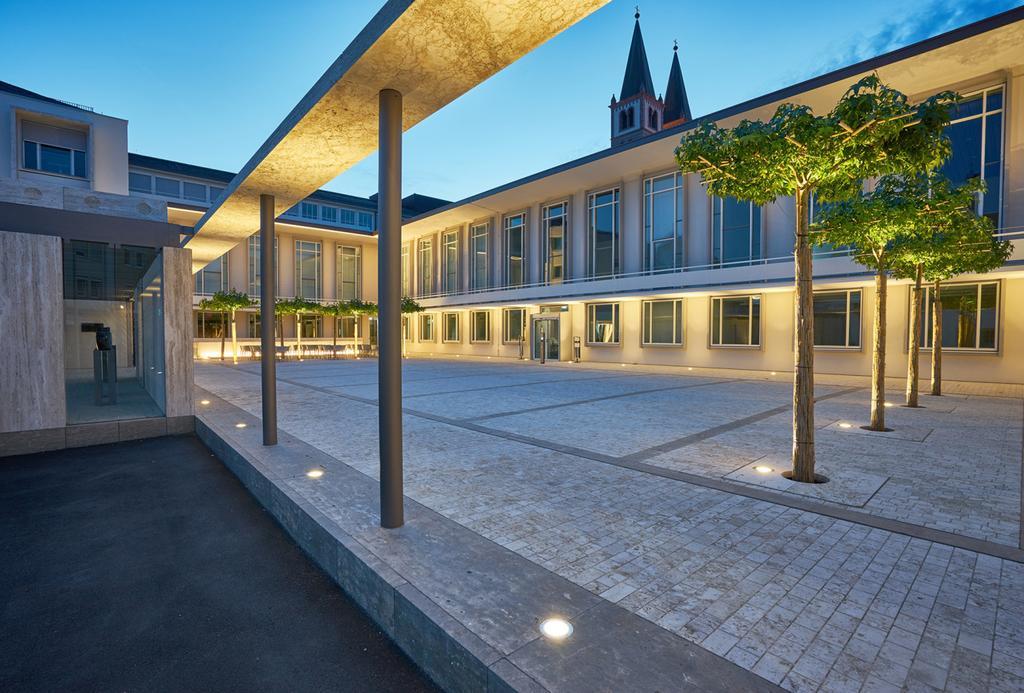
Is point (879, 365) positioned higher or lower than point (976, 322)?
lower

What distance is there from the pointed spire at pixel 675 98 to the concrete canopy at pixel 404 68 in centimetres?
7003

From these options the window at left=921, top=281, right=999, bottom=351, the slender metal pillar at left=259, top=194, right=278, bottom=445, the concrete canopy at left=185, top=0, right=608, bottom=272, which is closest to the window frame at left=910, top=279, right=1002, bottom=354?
the window at left=921, top=281, right=999, bottom=351

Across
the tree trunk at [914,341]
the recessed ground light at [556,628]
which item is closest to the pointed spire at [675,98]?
the tree trunk at [914,341]

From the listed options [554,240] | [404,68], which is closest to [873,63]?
[554,240]

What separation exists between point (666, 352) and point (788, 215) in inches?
298

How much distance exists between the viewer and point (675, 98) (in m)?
66.3

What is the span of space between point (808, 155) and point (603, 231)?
21.1 meters

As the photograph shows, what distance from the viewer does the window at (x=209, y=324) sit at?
33250mm

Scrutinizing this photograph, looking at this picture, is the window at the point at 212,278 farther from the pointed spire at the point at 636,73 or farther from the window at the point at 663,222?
the pointed spire at the point at 636,73

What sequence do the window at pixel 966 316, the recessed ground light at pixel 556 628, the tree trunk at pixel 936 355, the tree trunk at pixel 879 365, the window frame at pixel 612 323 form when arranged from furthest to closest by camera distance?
the window frame at pixel 612 323 < the window at pixel 966 316 < the tree trunk at pixel 936 355 < the tree trunk at pixel 879 365 < the recessed ground light at pixel 556 628

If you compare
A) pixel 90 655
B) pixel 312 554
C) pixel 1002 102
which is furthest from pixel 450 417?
pixel 1002 102

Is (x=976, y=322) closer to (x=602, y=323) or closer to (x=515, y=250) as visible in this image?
(x=602, y=323)

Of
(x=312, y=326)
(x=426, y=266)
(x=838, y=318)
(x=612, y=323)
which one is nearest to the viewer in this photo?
(x=838, y=318)

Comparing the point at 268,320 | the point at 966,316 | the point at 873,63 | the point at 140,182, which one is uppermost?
the point at 140,182
